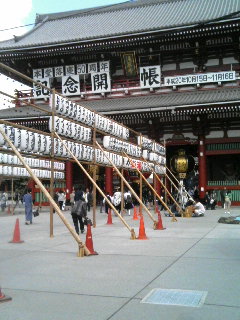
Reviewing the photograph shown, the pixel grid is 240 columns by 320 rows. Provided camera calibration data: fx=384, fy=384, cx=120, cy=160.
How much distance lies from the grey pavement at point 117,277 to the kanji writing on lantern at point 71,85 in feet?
54.7

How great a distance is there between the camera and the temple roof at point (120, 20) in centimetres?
2627

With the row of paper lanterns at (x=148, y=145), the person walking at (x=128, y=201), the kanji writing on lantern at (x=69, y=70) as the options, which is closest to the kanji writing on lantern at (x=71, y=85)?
the kanji writing on lantern at (x=69, y=70)

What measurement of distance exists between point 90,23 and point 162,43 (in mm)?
9910

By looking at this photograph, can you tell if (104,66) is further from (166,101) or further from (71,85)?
(166,101)

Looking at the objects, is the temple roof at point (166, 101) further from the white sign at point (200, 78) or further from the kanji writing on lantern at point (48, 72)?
the kanji writing on lantern at point (48, 72)

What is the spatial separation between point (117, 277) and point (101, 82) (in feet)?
67.2

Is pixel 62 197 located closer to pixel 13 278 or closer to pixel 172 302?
pixel 13 278

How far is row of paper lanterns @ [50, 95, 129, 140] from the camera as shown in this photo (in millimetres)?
11472

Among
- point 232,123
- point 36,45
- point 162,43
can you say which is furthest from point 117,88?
point 232,123

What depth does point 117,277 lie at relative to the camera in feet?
19.7

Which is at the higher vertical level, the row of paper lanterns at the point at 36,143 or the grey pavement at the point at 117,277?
the row of paper lanterns at the point at 36,143

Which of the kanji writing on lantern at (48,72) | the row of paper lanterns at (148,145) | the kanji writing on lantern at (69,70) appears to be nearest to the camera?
the row of paper lanterns at (148,145)

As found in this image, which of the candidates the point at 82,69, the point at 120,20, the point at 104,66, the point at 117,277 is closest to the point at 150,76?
the point at 104,66

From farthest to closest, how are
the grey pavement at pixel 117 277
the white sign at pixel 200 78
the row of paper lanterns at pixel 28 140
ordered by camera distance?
the white sign at pixel 200 78 → the row of paper lanterns at pixel 28 140 → the grey pavement at pixel 117 277
